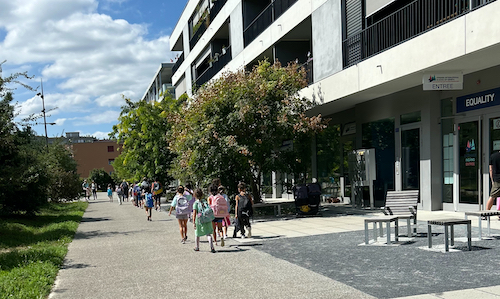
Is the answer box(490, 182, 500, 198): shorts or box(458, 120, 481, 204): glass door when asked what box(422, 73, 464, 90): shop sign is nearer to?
box(458, 120, 481, 204): glass door

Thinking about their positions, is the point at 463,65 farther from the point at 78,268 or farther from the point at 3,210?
the point at 3,210

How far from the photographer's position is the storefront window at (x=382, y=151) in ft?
56.7

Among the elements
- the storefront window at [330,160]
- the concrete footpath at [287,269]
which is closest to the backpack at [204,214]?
the concrete footpath at [287,269]

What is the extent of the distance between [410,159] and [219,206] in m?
7.82

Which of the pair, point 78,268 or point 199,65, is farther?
point 199,65

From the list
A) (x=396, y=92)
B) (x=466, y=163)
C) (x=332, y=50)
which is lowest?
(x=466, y=163)

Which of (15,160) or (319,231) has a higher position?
(15,160)

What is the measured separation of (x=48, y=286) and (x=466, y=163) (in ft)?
37.3

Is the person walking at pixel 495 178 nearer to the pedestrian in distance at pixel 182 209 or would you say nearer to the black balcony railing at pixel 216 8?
the pedestrian in distance at pixel 182 209

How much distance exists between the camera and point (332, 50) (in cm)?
1753

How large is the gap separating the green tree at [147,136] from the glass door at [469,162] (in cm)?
1938

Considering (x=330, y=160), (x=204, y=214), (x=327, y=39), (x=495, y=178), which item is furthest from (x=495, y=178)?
(x=330, y=160)

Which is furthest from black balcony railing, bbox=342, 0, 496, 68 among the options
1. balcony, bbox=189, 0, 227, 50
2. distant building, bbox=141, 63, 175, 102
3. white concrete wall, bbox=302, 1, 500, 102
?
distant building, bbox=141, 63, 175, 102

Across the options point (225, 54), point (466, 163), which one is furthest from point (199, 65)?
point (466, 163)
